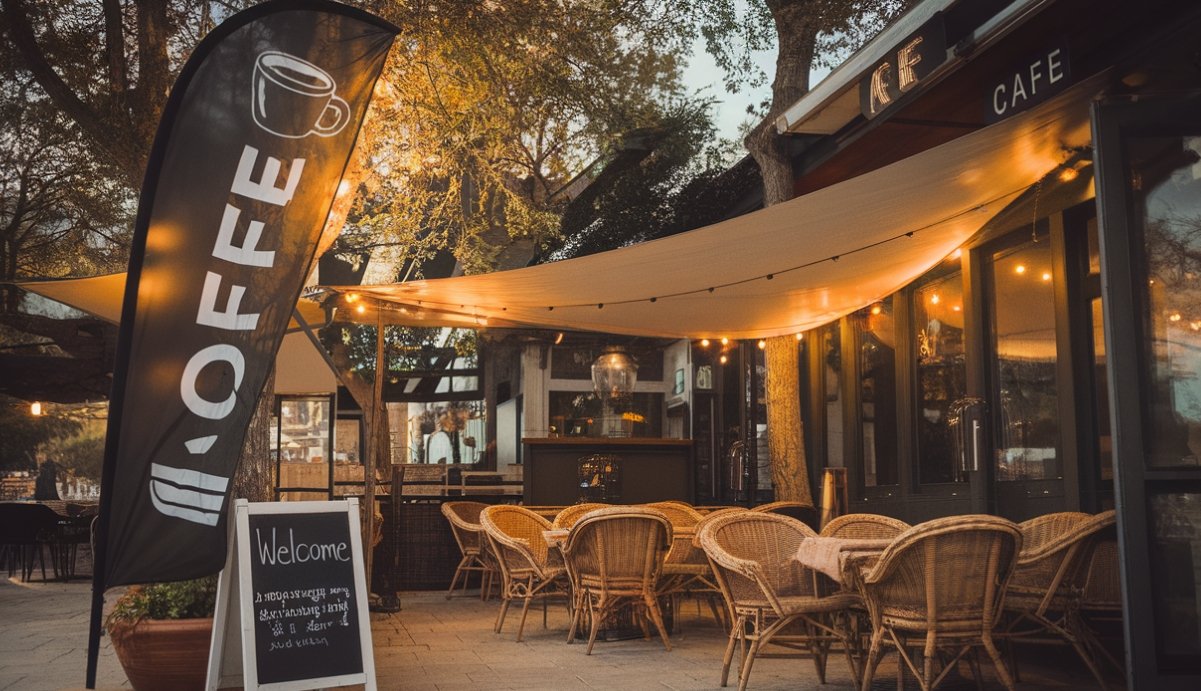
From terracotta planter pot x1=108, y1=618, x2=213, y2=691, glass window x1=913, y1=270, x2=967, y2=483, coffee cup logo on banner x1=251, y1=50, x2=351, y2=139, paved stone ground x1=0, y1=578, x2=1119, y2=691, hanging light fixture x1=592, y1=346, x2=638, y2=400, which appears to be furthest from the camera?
hanging light fixture x1=592, y1=346, x2=638, y2=400

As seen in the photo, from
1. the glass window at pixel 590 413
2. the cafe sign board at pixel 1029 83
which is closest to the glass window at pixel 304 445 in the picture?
the glass window at pixel 590 413

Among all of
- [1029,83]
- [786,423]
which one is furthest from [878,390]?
[1029,83]

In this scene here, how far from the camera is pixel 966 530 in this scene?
4.02m

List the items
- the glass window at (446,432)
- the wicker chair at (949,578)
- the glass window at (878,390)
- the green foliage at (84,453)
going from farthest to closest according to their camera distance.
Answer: the green foliage at (84,453), the glass window at (446,432), the glass window at (878,390), the wicker chair at (949,578)

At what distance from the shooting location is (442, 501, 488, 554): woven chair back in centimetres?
883

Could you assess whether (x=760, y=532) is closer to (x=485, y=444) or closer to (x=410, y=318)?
(x=410, y=318)

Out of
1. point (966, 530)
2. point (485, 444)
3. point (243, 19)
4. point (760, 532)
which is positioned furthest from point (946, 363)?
point (485, 444)

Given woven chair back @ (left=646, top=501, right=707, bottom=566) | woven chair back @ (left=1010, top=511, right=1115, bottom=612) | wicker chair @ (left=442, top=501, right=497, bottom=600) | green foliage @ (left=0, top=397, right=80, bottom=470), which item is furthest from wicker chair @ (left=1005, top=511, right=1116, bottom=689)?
green foliage @ (left=0, top=397, right=80, bottom=470)

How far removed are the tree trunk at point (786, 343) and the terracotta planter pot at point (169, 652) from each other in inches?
202

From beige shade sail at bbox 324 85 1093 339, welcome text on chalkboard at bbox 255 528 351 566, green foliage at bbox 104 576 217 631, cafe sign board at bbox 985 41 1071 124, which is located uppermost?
cafe sign board at bbox 985 41 1071 124

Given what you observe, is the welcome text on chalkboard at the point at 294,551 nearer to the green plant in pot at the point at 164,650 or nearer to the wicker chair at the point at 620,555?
the green plant in pot at the point at 164,650

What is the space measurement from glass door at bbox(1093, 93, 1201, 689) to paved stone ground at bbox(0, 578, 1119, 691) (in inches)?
58.9

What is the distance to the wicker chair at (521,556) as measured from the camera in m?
6.78

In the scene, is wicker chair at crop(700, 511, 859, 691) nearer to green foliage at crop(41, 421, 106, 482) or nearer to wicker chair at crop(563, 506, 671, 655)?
wicker chair at crop(563, 506, 671, 655)
